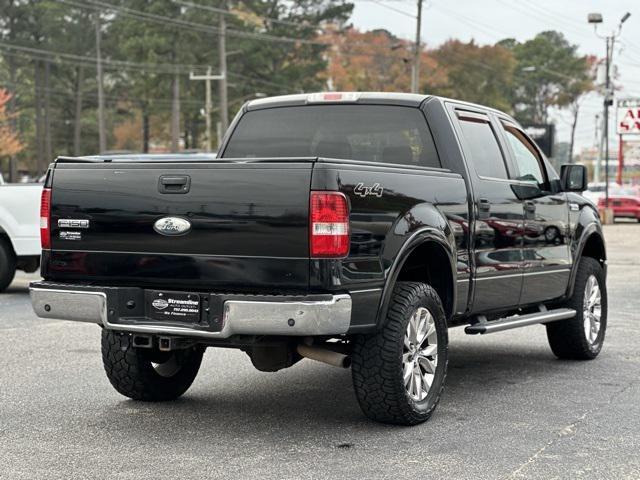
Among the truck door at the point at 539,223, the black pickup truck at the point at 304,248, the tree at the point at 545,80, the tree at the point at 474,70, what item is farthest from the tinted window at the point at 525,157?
the tree at the point at 545,80

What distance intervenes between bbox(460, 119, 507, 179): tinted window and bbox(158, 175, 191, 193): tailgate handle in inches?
88.6

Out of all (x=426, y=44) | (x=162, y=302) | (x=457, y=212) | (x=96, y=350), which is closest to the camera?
(x=162, y=302)

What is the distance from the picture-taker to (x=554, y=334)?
8.85m

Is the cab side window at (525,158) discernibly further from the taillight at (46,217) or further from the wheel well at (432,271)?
the taillight at (46,217)

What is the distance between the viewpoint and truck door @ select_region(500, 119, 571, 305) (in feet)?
26.2

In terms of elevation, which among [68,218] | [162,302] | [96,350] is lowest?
[96,350]

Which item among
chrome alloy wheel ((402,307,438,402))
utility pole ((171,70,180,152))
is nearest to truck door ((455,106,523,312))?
chrome alloy wheel ((402,307,438,402))

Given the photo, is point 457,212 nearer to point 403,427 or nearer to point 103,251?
point 403,427

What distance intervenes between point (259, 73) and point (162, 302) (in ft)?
232

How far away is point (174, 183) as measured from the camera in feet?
19.2

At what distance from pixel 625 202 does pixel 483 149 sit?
34.7 metres

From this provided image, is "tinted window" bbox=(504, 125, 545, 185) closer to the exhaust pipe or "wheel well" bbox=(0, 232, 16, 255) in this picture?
the exhaust pipe

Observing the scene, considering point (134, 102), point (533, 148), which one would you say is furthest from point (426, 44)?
point (533, 148)

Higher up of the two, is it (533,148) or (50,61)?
(50,61)
